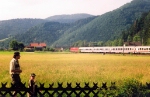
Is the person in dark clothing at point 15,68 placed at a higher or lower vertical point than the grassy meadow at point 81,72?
higher

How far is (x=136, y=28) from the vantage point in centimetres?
14062

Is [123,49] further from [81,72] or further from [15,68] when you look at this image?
[15,68]

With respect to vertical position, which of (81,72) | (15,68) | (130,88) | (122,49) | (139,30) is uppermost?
(139,30)

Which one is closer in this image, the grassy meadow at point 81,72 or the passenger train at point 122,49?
the grassy meadow at point 81,72

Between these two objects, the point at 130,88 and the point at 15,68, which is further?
the point at 15,68

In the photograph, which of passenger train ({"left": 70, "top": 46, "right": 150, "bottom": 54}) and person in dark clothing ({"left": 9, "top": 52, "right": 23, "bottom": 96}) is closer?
person in dark clothing ({"left": 9, "top": 52, "right": 23, "bottom": 96})

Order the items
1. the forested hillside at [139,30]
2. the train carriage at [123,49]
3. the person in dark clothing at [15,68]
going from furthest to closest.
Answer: the forested hillside at [139,30], the train carriage at [123,49], the person in dark clothing at [15,68]

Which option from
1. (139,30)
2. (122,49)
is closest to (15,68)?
(122,49)

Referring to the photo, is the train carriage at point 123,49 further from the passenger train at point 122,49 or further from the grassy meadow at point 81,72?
the grassy meadow at point 81,72

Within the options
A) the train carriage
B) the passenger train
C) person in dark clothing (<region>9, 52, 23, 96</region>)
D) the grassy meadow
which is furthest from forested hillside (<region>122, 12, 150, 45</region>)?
person in dark clothing (<region>9, 52, 23, 96</region>)

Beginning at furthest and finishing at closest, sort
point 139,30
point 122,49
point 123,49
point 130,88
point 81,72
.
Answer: point 139,30 < point 122,49 < point 123,49 < point 81,72 < point 130,88

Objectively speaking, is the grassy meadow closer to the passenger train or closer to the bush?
the bush

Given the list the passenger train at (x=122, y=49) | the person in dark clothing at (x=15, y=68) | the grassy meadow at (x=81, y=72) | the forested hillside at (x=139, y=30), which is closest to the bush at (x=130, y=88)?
the grassy meadow at (x=81, y=72)

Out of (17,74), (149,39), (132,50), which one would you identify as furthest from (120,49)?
(17,74)
